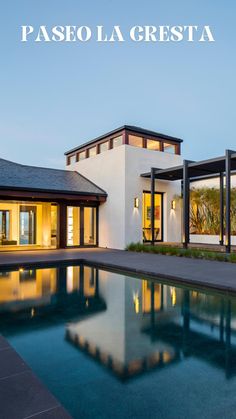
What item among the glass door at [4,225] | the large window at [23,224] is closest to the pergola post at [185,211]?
the large window at [23,224]

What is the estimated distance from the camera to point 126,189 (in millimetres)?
14023

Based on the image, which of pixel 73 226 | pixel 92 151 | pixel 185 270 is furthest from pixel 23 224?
pixel 185 270

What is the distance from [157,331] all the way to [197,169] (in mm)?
9777

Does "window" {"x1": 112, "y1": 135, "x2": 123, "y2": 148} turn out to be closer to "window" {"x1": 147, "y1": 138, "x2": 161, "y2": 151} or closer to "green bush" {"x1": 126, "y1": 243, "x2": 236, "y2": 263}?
"window" {"x1": 147, "y1": 138, "x2": 161, "y2": 151}

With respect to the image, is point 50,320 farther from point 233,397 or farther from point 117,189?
point 117,189

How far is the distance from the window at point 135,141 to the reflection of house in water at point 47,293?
766 cm

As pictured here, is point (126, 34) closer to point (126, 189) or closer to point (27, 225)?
point (126, 189)

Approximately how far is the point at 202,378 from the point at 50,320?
269cm

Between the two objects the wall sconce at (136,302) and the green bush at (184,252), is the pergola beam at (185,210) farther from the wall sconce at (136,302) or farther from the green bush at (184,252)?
the wall sconce at (136,302)

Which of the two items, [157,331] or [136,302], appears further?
[136,302]

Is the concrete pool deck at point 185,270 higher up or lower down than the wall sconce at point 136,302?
higher up

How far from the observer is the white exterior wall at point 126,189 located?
14.1 metres

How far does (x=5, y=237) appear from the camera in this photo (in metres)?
16.3

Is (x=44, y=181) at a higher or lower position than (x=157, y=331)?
higher
